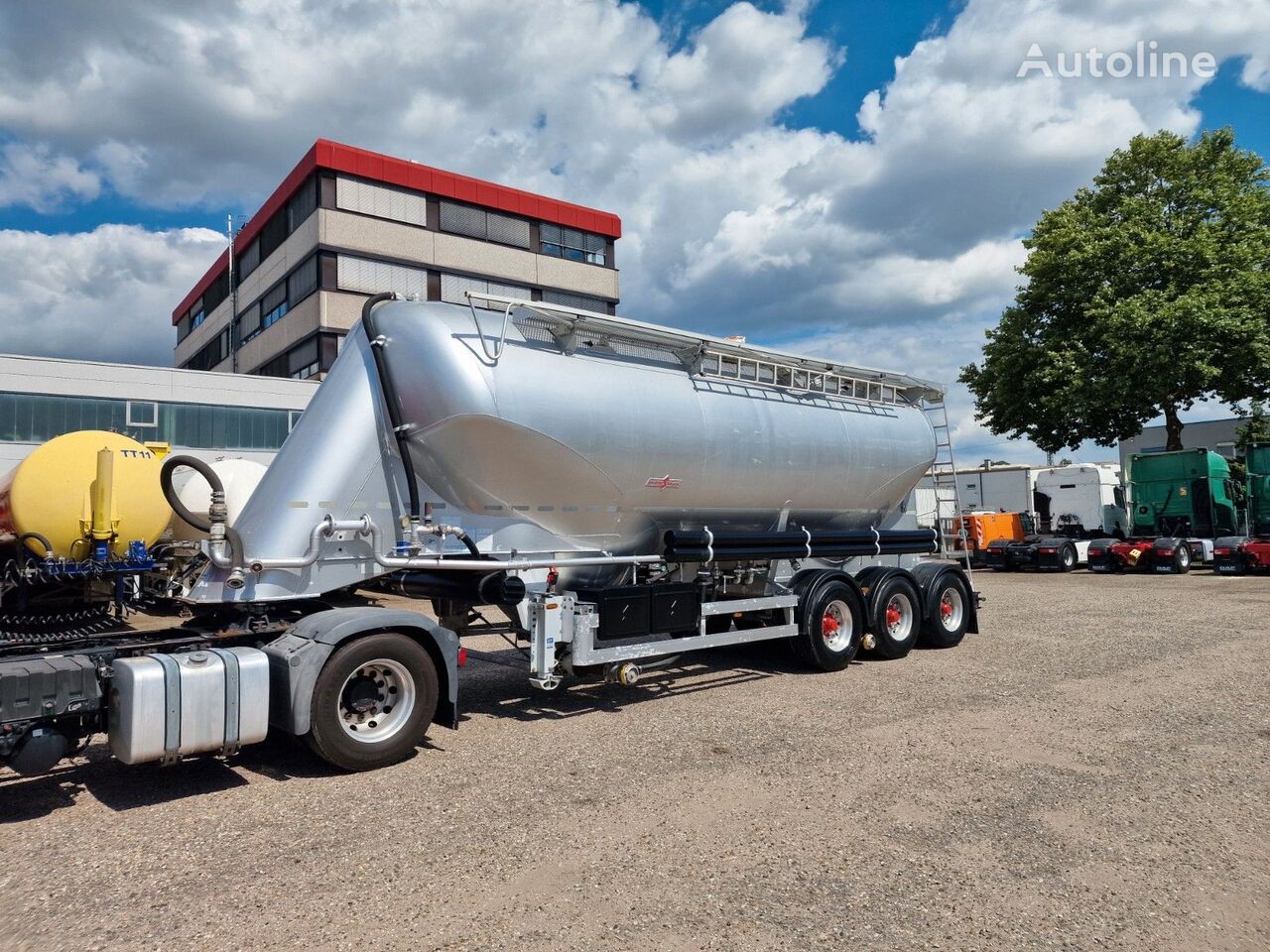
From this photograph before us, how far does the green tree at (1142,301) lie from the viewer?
2661 cm

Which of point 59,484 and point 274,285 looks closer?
point 59,484

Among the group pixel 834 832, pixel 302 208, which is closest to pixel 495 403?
pixel 834 832

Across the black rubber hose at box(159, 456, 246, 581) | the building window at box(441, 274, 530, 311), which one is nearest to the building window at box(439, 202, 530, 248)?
the building window at box(441, 274, 530, 311)

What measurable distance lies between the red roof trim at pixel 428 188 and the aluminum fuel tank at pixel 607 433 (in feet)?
84.5

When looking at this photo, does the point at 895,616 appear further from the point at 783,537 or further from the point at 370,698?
the point at 370,698

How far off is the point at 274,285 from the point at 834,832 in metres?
35.8

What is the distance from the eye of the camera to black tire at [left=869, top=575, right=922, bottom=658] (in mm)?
10812

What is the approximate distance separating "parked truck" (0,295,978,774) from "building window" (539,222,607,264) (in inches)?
1044

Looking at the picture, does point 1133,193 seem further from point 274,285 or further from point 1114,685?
point 274,285

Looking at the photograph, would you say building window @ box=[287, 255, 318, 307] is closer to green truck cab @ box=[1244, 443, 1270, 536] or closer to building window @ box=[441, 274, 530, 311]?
building window @ box=[441, 274, 530, 311]

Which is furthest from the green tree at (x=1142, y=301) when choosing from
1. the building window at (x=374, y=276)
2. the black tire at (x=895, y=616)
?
the building window at (x=374, y=276)

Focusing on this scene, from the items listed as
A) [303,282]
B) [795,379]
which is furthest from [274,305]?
[795,379]

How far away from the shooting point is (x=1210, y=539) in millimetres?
25500

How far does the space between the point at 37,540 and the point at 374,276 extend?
21.7 m
